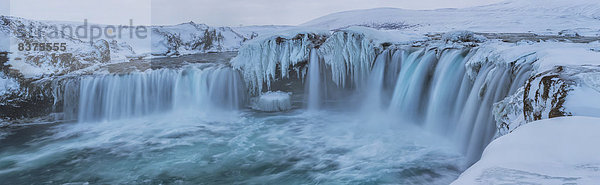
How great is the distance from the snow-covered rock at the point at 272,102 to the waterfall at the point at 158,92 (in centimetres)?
65

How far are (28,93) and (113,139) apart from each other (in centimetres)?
380

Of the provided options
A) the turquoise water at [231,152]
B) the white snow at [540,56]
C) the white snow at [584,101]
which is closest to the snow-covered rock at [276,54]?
the turquoise water at [231,152]

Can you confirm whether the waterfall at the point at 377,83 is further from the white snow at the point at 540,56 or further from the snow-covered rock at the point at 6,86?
the snow-covered rock at the point at 6,86

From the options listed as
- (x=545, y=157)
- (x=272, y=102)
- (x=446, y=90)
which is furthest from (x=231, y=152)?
(x=545, y=157)

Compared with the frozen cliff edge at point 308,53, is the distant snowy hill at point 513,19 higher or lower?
higher

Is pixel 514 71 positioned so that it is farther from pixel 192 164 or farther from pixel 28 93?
pixel 28 93

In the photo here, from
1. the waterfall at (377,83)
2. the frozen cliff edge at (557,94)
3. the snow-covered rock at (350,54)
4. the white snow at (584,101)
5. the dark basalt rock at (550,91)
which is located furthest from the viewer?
the snow-covered rock at (350,54)

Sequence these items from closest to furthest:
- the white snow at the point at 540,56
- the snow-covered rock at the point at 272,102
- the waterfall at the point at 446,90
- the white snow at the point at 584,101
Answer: the white snow at the point at 584,101 < the white snow at the point at 540,56 < the waterfall at the point at 446,90 < the snow-covered rock at the point at 272,102

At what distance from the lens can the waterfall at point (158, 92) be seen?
32.1 ft

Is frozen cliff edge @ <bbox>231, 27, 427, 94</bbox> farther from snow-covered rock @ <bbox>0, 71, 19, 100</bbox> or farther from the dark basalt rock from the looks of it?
snow-covered rock @ <bbox>0, 71, 19, 100</bbox>

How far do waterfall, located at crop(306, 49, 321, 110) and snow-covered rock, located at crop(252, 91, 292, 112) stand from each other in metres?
0.67

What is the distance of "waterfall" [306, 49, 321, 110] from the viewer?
31.9ft

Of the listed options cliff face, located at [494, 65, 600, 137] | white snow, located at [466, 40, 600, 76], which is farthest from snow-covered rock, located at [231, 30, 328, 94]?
cliff face, located at [494, 65, 600, 137]

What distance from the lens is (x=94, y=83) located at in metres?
9.88
